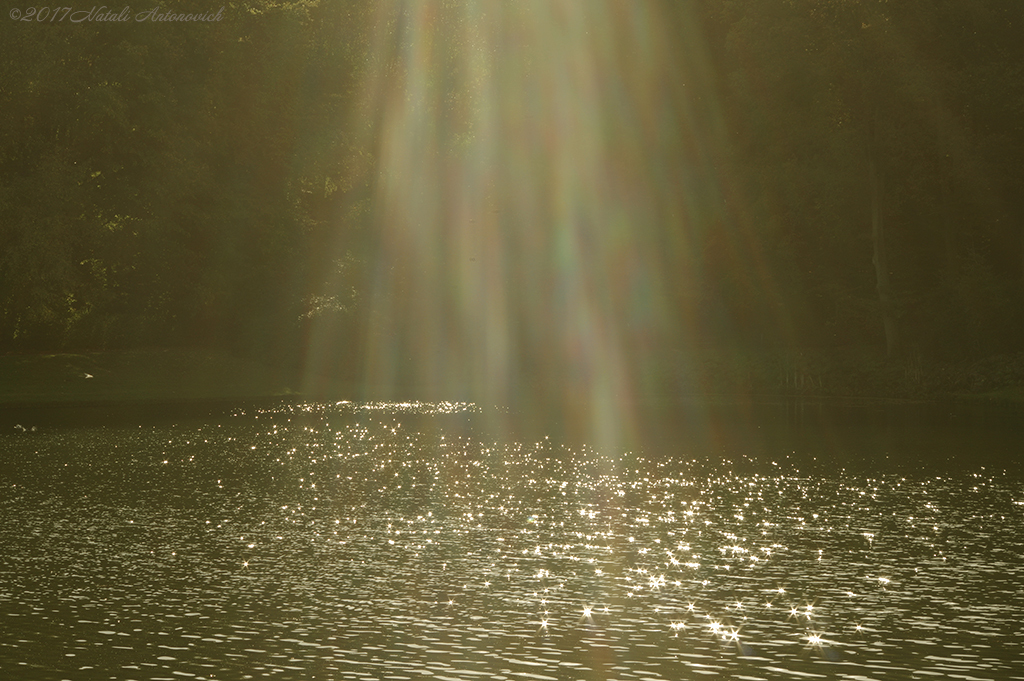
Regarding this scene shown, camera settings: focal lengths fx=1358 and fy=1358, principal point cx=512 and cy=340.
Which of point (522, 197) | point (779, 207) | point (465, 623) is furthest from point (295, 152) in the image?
point (465, 623)

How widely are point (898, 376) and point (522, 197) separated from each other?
2267 centimetres

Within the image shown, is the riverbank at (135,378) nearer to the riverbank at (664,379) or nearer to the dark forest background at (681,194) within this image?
the riverbank at (664,379)

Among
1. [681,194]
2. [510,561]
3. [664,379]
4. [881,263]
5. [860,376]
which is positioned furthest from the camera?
[681,194]

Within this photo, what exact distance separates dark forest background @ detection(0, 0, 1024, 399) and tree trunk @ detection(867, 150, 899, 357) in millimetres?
123

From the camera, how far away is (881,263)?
58.2 m

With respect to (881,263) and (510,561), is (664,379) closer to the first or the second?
(881,263)

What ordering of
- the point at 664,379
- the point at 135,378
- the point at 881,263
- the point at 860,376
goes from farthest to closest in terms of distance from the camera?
the point at 664,379 < the point at 881,263 < the point at 860,376 < the point at 135,378

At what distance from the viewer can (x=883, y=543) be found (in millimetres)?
19547

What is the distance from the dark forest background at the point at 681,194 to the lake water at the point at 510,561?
23.7 m

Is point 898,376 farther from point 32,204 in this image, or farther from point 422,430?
point 32,204

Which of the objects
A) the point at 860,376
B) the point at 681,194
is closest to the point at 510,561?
the point at 860,376

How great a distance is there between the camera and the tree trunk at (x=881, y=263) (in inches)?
2272

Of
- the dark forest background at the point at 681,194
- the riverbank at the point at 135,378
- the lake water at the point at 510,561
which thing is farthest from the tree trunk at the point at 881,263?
the riverbank at the point at 135,378

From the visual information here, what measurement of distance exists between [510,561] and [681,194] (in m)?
50.2
